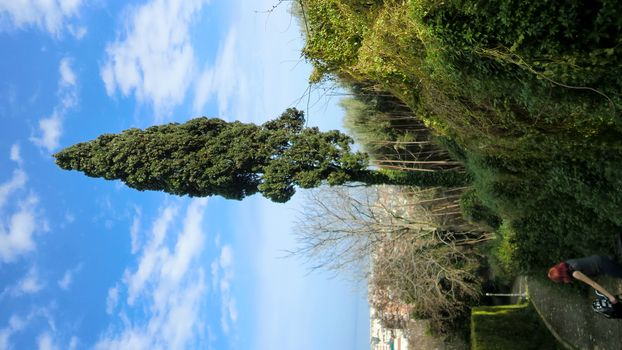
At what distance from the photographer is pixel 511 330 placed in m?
16.5

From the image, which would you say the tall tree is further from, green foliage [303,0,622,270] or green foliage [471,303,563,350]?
green foliage [471,303,563,350]

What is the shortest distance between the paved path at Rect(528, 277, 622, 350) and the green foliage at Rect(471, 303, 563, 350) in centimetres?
40

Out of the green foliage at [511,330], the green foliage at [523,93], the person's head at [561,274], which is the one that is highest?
the green foliage at [523,93]

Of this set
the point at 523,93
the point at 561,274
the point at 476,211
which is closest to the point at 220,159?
the point at 476,211

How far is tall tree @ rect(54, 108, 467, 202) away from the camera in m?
16.2

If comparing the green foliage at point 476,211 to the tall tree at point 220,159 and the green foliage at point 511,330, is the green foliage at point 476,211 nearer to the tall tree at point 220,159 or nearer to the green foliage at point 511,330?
the tall tree at point 220,159

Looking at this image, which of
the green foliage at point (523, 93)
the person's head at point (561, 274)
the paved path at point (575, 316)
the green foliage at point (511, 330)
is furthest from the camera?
the green foliage at point (511, 330)

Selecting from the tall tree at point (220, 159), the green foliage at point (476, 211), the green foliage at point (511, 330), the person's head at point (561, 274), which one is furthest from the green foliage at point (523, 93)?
the tall tree at point (220, 159)

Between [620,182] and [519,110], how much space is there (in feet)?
7.89

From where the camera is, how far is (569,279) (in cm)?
902

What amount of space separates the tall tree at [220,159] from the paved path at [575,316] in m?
4.39

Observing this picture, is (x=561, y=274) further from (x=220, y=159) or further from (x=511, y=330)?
(x=220, y=159)

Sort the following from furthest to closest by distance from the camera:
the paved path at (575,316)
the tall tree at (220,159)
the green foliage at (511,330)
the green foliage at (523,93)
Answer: the tall tree at (220,159) → the green foliage at (511,330) → the paved path at (575,316) → the green foliage at (523,93)

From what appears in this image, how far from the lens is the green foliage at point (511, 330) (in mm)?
15312
